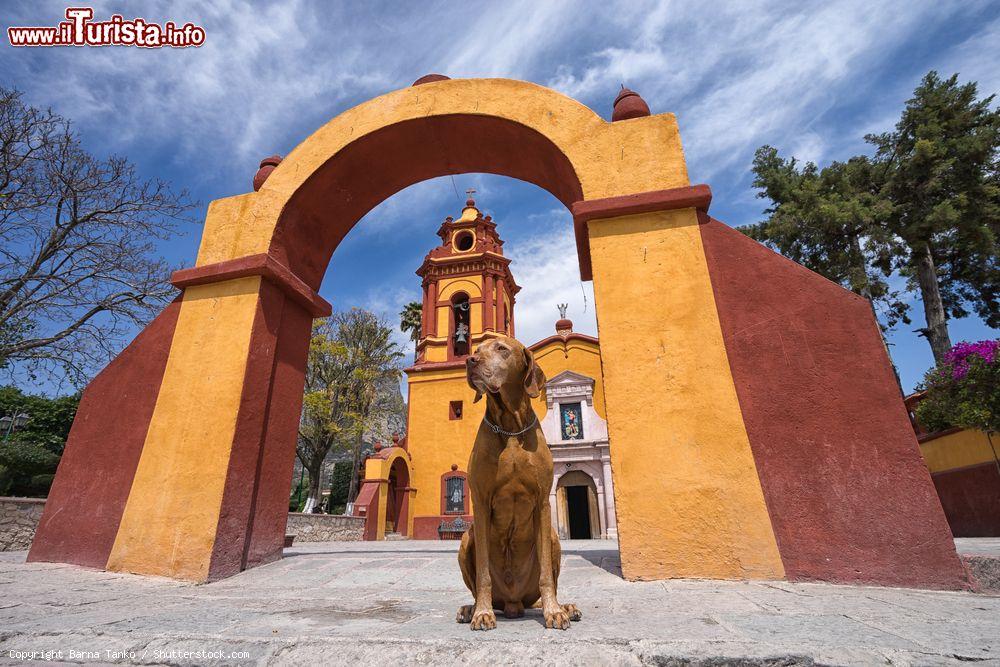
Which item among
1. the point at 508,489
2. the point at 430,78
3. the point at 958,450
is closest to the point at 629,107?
the point at 430,78

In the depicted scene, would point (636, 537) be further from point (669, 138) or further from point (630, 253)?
point (669, 138)

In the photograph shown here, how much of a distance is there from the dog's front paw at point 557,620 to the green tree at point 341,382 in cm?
2111

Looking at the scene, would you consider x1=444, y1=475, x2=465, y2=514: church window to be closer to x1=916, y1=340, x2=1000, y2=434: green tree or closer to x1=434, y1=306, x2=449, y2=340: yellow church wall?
x1=434, y1=306, x2=449, y2=340: yellow church wall

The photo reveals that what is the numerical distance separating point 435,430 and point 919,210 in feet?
60.5

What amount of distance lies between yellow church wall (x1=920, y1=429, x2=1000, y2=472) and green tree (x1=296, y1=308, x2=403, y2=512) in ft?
67.2

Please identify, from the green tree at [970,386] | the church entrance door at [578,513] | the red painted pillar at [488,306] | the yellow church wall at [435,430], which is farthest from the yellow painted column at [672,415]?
the church entrance door at [578,513]

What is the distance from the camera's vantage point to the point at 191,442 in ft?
14.9

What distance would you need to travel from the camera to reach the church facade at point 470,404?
1606cm

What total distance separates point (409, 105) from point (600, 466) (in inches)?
547

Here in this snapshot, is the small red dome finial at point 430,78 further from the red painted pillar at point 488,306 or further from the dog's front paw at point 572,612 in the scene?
the red painted pillar at point 488,306

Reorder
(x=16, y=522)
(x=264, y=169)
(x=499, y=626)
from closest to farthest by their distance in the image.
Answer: (x=499, y=626), (x=264, y=169), (x=16, y=522)

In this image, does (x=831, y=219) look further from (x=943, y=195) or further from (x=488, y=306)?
(x=488, y=306)

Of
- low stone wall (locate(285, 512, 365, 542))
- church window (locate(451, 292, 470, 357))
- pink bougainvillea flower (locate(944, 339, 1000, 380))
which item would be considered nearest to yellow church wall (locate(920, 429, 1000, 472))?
pink bougainvillea flower (locate(944, 339, 1000, 380))

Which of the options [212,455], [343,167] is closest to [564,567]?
[212,455]
